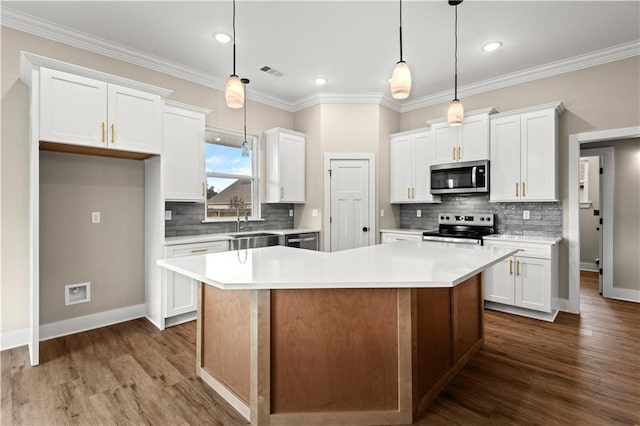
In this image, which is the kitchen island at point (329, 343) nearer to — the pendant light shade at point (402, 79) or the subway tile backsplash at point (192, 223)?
the pendant light shade at point (402, 79)

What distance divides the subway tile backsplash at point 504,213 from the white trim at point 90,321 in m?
4.03

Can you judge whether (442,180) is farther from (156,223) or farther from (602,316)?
(156,223)

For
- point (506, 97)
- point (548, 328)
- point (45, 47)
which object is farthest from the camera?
point (506, 97)

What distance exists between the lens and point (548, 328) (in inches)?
130

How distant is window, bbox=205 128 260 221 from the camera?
14.4 ft

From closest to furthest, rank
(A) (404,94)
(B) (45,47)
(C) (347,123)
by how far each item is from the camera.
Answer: (A) (404,94)
(B) (45,47)
(C) (347,123)

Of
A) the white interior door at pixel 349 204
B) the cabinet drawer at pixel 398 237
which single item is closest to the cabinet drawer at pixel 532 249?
the cabinet drawer at pixel 398 237

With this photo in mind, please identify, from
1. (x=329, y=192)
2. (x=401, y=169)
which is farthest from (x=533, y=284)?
(x=329, y=192)

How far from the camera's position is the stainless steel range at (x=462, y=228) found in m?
4.07

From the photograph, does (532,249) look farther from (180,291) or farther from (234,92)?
(180,291)

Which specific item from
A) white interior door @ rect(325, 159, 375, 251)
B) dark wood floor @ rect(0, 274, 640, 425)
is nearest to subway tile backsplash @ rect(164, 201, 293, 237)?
white interior door @ rect(325, 159, 375, 251)

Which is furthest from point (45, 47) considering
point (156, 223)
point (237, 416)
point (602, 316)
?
point (602, 316)

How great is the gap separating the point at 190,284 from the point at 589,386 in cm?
359

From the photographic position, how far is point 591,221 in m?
6.12
